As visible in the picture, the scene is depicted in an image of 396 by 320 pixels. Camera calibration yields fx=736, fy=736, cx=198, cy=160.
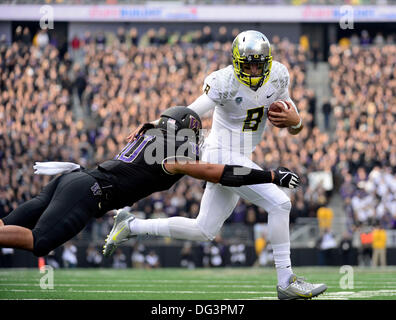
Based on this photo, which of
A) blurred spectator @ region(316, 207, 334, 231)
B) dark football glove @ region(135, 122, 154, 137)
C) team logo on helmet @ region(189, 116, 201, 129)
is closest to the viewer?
team logo on helmet @ region(189, 116, 201, 129)

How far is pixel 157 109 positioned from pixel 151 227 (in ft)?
38.3

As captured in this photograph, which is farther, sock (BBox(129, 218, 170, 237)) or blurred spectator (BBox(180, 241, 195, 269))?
blurred spectator (BBox(180, 241, 195, 269))

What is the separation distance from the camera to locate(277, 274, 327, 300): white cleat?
5824 mm

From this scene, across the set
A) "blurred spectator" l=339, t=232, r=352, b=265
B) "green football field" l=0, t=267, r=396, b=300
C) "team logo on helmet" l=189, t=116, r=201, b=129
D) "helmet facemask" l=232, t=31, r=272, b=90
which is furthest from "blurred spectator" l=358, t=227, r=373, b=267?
"team logo on helmet" l=189, t=116, r=201, b=129

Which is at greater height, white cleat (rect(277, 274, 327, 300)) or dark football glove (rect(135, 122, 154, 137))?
dark football glove (rect(135, 122, 154, 137))

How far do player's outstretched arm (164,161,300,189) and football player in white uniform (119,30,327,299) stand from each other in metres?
0.43

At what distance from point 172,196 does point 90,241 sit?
1.94 meters

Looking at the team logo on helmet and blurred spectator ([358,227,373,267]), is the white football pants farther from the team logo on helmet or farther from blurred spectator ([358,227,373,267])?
blurred spectator ([358,227,373,267])

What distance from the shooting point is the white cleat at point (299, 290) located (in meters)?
5.82

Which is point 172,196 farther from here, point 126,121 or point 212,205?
point 212,205

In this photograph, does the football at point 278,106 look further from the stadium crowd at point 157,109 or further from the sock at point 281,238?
the stadium crowd at point 157,109

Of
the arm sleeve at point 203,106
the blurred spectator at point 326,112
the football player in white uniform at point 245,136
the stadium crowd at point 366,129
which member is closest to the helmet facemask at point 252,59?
the football player in white uniform at point 245,136

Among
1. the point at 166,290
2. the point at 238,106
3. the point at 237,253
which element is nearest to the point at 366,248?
the point at 237,253
